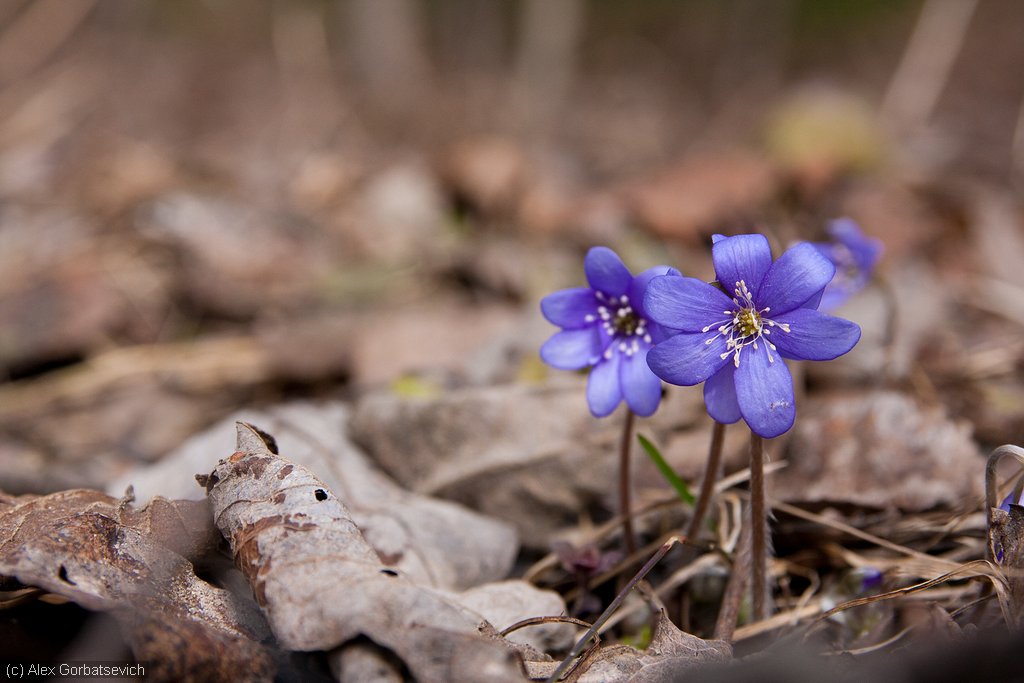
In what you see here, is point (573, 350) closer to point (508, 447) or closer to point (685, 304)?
point (685, 304)

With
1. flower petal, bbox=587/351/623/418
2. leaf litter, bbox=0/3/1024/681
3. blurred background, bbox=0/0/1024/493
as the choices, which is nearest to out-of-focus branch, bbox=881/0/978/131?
blurred background, bbox=0/0/1024/493

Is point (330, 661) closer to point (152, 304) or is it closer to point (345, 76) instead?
point (152, 304)

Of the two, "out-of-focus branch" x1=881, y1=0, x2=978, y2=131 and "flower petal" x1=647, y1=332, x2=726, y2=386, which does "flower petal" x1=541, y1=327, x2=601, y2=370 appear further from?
"out-of-focus branch" x1=881, y1=0, x2=978, y2=131

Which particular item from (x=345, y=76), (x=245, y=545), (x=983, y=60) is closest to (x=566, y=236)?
(x=245, y=545)

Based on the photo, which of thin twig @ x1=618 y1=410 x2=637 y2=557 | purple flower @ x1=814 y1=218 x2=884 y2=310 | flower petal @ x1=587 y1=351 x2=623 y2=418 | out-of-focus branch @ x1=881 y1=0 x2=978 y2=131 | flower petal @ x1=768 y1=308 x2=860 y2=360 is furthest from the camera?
out-of-focus branch @ x1=881 y1=0 x2=978 y2=131

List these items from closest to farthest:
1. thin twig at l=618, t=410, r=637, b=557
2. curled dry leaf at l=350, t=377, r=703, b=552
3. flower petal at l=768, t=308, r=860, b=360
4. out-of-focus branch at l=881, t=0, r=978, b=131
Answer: flower petal at l=768, t=308, r=860, b=360 < thin twig at l=618, t=410, r=637, b=557 < curled dry leaf at l=350, t=377, r=703, b=552 < out-of-focus branch at l=881, t=0, r=978, b=131

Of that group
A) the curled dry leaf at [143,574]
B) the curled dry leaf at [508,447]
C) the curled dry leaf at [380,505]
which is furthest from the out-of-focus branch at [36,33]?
the curled dry leaf at [143,574]
